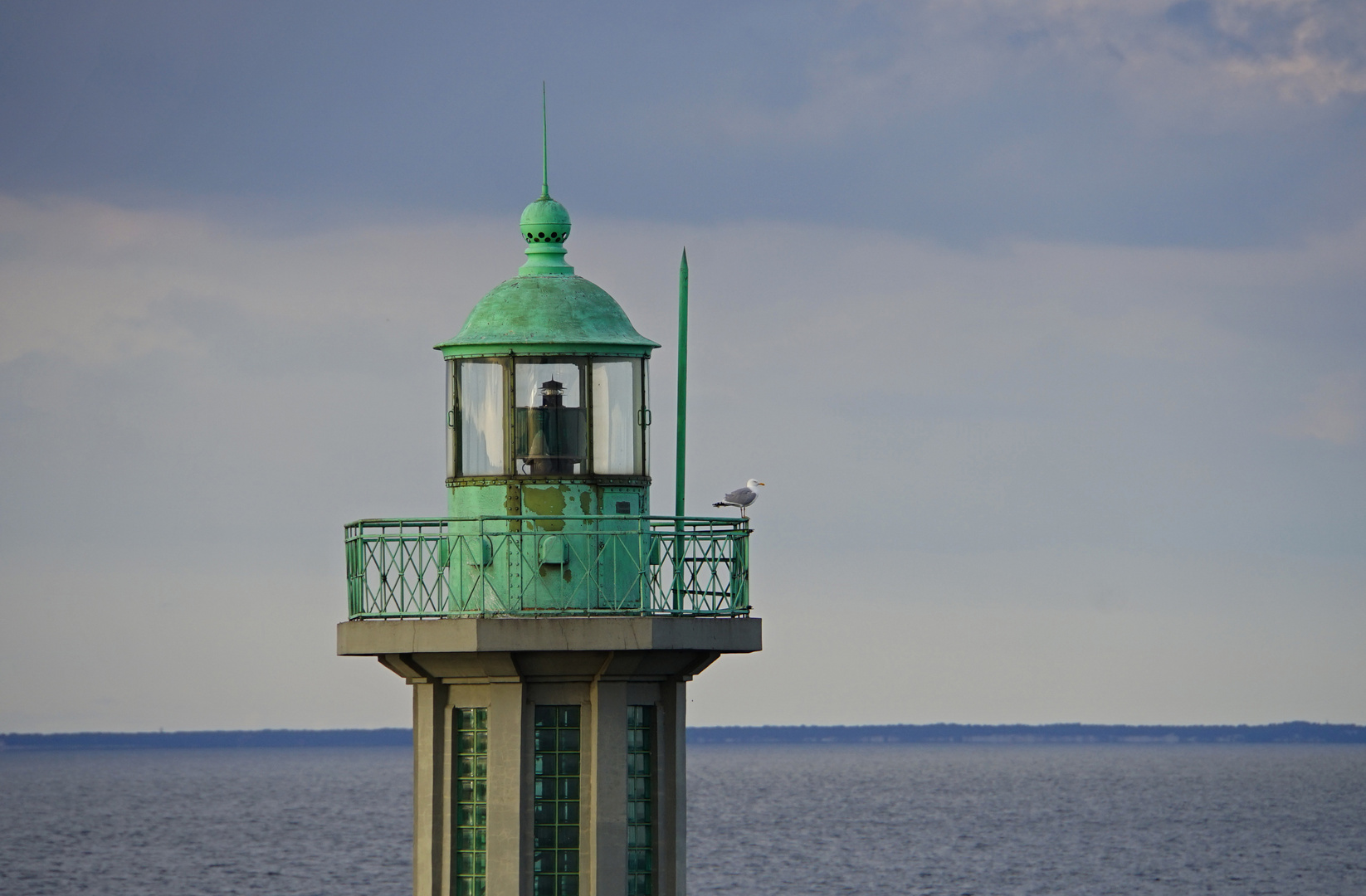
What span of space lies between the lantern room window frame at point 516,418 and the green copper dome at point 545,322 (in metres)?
0.10

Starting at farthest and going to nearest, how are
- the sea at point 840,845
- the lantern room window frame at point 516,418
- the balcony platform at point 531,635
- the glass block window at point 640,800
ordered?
1. the sea at point 840,845
2. the glass block window at point 640,800
3. the lantern room window frame at point 516,418
4. the balcony platform at point 531,635

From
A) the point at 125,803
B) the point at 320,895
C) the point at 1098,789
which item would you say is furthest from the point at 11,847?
the point at 1098,789

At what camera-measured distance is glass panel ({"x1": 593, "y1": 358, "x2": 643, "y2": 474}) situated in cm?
2006

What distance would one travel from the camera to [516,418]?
65.5 ft

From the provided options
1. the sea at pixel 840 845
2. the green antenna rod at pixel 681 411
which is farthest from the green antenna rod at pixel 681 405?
the sea at pixel 840 845

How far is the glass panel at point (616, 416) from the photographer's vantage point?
2006 centimetres

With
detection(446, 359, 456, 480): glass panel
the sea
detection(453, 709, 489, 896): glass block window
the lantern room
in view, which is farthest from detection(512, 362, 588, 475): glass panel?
the sea

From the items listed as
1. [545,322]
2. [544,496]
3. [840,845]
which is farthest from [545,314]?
[840,845]

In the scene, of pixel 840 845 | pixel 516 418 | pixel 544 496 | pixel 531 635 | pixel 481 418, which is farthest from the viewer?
pixel 840 845

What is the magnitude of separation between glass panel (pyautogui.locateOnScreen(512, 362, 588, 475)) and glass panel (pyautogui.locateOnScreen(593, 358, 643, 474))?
0.14 m

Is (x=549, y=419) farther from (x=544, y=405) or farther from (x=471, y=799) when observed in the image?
(x=471, y=799)

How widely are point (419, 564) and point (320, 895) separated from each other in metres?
71.8

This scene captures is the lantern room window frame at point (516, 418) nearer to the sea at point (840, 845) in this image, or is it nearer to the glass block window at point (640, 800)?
the glass block window at point (640, 800)

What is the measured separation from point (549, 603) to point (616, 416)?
5.79ft
